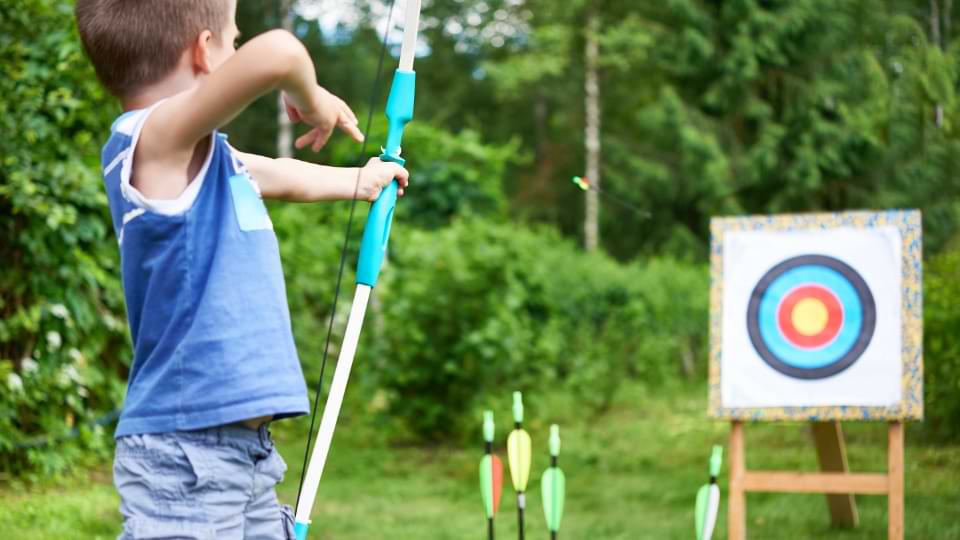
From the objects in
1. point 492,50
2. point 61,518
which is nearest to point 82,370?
point 61,518

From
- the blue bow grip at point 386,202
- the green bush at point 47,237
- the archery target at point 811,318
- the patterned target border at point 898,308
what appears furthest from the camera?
the green bush at point 47,237

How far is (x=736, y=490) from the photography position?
11.1 ft

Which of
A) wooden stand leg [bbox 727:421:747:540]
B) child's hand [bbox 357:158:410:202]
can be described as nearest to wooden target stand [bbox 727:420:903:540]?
wooden stand leg [bbox 727:421:747:540]

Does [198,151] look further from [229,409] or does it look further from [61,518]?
[61,518]

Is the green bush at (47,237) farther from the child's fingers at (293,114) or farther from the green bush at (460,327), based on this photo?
the child's fingers at (293,114)

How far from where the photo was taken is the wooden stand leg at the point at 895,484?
10.3ft

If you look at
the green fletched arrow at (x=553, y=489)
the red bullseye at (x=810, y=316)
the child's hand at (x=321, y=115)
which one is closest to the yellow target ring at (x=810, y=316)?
the red bullseye at (x=810, y=316)

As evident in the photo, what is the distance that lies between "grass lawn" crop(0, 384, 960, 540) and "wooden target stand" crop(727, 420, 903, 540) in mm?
139

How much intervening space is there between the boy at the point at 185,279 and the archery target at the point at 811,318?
8.19 ft

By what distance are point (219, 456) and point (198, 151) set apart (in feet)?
1.27

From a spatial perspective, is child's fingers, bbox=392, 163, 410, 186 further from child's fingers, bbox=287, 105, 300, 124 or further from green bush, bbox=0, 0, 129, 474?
green bush, bbox=0, 0, 129, 474

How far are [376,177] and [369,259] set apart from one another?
0.17 meters

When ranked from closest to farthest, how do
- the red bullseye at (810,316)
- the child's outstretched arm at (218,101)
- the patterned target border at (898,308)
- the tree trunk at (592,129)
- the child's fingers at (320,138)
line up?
the child's outstretched arm at (218,101) < the child's fingers at (320,138) < the patterned target border at (898,308) < the red bullseye at (810,316) < the tree trunk at (592,129)

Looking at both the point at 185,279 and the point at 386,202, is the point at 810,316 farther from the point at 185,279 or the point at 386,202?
the point at 185,279
